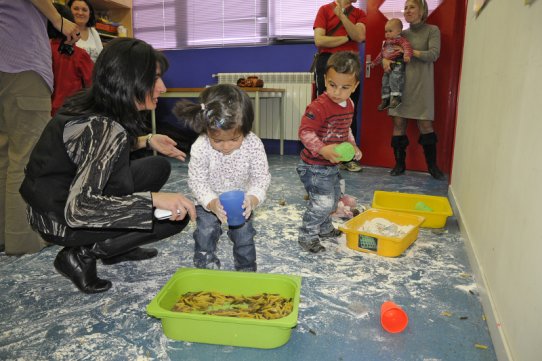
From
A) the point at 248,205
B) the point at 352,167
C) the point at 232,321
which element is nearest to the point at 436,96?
the point at 352,167

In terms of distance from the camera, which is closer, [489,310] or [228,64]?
[489,310]

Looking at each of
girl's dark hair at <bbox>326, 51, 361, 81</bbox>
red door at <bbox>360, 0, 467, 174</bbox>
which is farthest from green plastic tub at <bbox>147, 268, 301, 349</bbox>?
red door at <bbox>360, 0, 467, 174</bbox>

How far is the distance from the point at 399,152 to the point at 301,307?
2305 millimetres

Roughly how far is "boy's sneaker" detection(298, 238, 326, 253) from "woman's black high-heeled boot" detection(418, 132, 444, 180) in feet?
5.78

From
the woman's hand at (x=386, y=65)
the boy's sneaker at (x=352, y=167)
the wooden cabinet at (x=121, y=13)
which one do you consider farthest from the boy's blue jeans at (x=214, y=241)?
the wooden cabinet at (x=121, y=13)

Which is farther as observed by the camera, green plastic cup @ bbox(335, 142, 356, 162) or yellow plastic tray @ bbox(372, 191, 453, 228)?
yellow plastic tray @ bbox(372, 191, 453, 228)

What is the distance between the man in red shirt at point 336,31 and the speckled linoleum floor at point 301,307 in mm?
1749

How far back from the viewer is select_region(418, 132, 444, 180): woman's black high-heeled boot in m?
3.12

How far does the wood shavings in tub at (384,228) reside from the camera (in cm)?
179

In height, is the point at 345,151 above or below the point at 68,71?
below

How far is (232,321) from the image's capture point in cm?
104

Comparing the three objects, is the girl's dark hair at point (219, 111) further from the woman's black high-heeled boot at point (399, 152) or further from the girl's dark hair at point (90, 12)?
the woman's black high-heeled boot at point (399, 152)

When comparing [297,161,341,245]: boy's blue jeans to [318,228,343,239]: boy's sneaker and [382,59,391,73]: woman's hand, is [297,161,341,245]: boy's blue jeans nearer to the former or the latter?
[318,228,343,239]: boy's sneaker

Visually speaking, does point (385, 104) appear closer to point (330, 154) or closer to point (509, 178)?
point (330, 154)
